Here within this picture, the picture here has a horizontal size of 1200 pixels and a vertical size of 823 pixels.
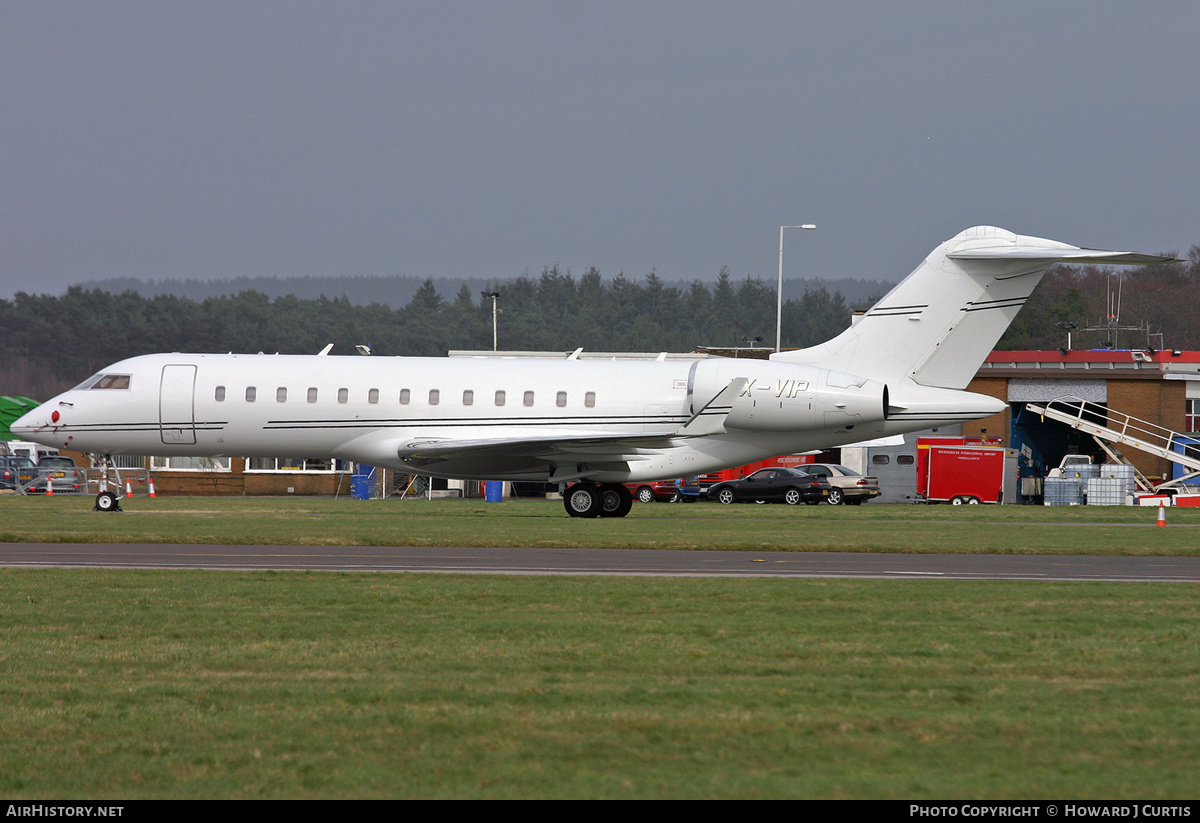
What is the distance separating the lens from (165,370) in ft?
91.7

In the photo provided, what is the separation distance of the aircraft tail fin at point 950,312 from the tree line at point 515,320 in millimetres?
49733

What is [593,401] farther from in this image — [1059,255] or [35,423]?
[35,423]

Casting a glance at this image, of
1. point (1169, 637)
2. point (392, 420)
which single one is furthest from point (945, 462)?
point (1169, 637)

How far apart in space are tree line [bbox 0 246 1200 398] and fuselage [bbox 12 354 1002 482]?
50.3 m

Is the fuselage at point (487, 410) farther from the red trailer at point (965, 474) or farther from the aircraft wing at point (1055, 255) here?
the red trailer at point (965, 474)

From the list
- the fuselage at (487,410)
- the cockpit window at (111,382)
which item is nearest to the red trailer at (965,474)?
the fuselage at (487,410)

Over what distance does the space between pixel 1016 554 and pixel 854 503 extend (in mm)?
27281

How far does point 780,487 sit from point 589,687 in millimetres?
36191

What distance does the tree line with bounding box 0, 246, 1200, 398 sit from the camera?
335 feet

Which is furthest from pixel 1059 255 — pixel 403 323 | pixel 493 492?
pixel 403 323

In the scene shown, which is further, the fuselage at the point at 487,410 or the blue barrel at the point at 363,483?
the blue barrel at the point at 363,483

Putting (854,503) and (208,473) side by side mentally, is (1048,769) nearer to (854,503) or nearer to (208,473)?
(854,503)

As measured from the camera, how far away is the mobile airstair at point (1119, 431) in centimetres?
5112

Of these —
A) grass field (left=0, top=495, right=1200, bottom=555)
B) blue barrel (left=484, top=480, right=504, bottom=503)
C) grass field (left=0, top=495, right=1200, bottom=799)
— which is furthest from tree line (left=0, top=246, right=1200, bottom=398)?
grass field (left=0, top=495, right=1200, bottom=799)
